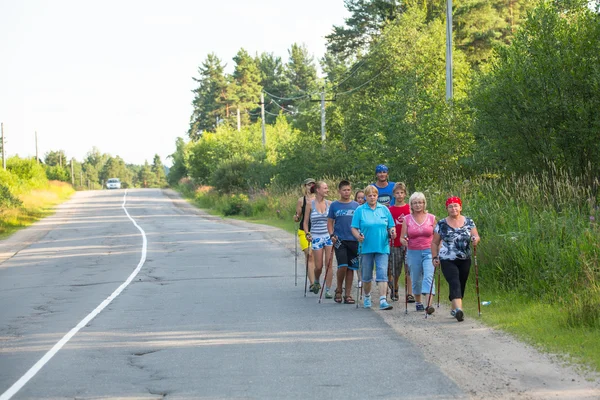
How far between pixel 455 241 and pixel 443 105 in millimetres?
14514

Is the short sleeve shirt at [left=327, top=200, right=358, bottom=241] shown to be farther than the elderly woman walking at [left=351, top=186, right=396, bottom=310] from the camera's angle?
Yes

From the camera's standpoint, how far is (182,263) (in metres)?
20.1

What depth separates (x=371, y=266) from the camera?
1228 cm

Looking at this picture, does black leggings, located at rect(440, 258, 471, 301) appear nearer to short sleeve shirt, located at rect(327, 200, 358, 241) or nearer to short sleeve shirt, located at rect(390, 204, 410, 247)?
short sleeve shirt, located at rect(390, 204, 410, 247)

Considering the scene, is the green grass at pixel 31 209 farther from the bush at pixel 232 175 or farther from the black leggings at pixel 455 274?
the black leggings at pixel 455 274

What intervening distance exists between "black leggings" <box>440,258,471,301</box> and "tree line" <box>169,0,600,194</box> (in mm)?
5910

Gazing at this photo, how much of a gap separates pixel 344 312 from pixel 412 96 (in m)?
15.7

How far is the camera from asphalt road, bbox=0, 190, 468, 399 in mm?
7461

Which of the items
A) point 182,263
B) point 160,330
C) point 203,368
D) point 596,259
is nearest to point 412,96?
point 182,263

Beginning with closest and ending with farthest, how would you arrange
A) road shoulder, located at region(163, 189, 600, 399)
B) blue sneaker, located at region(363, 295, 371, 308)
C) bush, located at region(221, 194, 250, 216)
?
road shoulder, located at region(163, 189, 600, 399) → blue sneaker, located at region(363, 295, 371, 308) → bush, located at region(221, 194, 250, 216)

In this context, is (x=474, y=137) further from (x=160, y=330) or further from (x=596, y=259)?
(x=160, y=330)

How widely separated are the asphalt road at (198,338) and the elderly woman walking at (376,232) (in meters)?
0.51

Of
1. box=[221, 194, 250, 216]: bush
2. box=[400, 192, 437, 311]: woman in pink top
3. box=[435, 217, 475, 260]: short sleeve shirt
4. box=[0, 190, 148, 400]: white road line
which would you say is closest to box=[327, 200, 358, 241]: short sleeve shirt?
box=[400, 192, 437, 311]: woman in pink top

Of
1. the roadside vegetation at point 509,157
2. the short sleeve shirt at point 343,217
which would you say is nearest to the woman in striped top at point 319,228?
the short sleeve shirt at point 343,217
